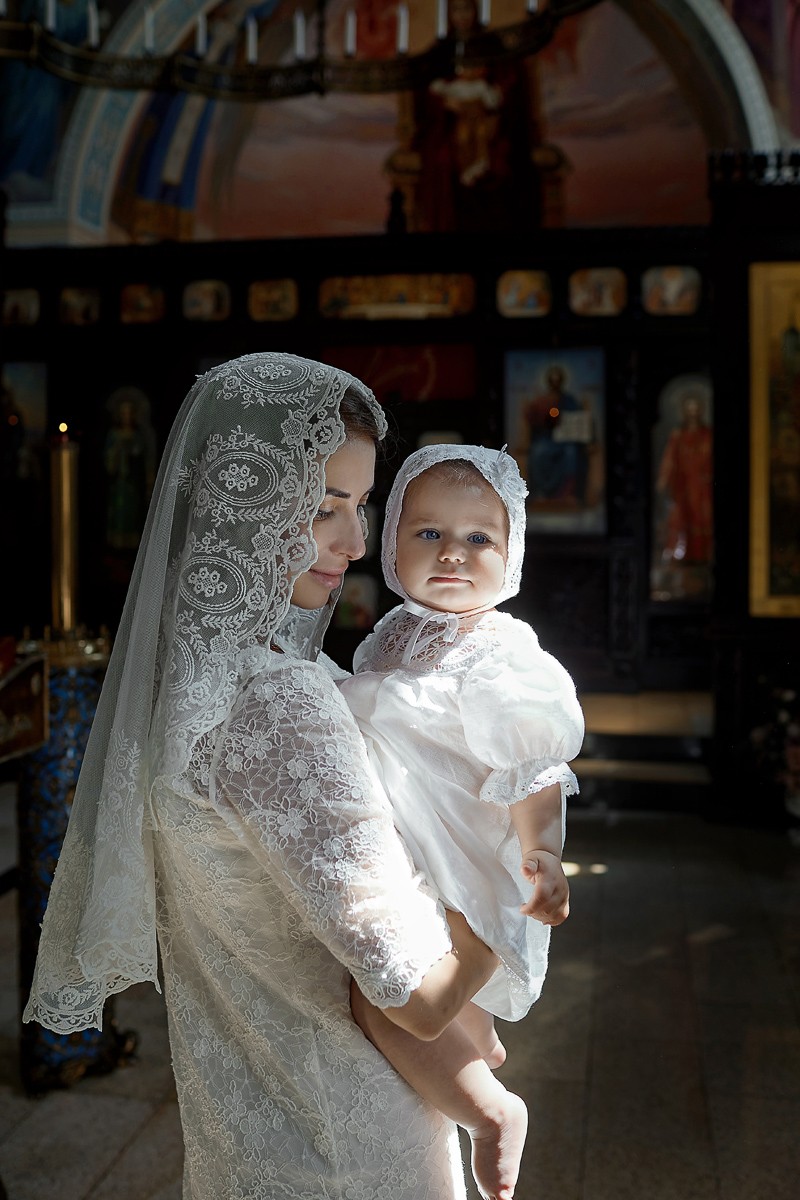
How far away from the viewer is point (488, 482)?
1.91 m

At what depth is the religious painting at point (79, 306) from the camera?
34.8 ft

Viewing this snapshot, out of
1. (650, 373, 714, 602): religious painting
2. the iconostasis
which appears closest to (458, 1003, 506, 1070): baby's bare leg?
the iconostasis

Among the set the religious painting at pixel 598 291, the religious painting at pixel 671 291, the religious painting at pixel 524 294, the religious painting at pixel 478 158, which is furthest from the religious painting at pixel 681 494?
the religious painting at pixel 478 158

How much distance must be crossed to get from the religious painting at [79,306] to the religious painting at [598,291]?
4408 mm

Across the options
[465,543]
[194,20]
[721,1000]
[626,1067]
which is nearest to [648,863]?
[721,1000]

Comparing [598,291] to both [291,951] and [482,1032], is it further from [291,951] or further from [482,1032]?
[291,951]

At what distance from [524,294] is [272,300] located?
2276 millimetres

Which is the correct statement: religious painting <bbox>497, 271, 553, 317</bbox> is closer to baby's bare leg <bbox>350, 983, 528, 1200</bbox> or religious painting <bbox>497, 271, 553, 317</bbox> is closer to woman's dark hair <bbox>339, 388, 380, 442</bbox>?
woman's dark hair <bbox>339, 388, 380, 442</bbox>

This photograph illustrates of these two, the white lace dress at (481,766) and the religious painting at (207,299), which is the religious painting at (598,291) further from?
the white lace dress at (481,766)

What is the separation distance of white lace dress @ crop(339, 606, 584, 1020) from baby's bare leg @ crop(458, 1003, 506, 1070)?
7 centimetres

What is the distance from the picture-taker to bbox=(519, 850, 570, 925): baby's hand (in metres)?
1.48

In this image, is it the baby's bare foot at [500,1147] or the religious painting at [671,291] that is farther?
the religious painting at [671,291]

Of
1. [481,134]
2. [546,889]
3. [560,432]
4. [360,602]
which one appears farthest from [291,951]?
[481,134]

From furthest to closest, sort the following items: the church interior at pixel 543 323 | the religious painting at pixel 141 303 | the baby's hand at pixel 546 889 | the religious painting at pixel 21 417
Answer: the religious painting at pixel 21 417 → the religious painting at pixel 141 303 → the church interior at pixel 543 323 → the baby's hand at pixel 546 889
